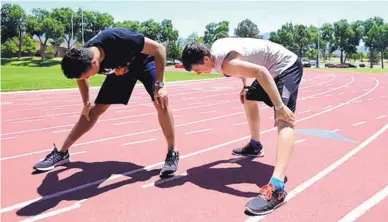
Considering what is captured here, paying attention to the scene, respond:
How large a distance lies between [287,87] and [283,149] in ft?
2.09

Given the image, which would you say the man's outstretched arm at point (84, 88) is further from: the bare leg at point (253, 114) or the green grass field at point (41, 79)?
the green grass field at point (41, 79)

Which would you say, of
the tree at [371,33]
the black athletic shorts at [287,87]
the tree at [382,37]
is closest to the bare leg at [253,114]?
the black athletic shorts at [287,87]

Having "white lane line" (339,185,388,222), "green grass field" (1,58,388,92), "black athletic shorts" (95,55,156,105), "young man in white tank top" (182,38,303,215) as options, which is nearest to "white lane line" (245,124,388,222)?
"young man in white tank top" (182,38,303,215)

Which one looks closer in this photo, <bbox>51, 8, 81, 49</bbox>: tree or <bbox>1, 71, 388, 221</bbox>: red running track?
<bbox>1, 71, 388, 221</bbox>: red running track

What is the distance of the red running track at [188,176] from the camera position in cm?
318

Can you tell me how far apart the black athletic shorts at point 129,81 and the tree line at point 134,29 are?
204 ft

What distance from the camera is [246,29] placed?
85.8 metres

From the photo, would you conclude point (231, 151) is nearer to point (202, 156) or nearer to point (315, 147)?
point (202, 156)

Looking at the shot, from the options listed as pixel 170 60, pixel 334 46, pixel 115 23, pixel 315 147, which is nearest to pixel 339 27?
pixel 334 46

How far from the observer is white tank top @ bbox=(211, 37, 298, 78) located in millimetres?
3514

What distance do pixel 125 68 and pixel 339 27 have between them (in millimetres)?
78026

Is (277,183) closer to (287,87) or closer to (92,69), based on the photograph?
(287,87)

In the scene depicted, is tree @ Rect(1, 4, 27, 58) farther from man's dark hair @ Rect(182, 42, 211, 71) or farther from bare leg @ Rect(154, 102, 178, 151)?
man's dark hair @ Rect(182, 42, 211, 71)

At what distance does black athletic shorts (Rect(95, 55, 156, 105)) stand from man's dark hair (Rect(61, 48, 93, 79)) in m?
0.80
